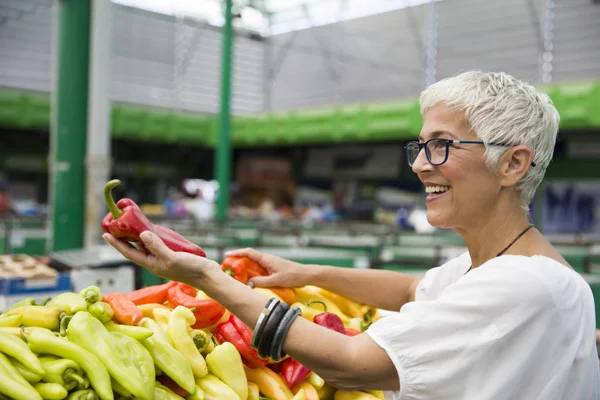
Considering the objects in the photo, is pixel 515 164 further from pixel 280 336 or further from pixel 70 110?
pixel 70 110

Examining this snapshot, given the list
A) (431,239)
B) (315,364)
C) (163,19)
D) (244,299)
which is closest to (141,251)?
(244,299)

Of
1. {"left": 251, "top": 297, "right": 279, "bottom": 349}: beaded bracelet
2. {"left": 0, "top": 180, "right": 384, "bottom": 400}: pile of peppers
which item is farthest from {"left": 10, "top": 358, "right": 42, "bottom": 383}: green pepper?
{"left": 251, "top": 297, "right": 279, "bottom": 349}: beaded bracelet

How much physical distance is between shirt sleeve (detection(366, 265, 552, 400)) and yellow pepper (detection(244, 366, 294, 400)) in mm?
594

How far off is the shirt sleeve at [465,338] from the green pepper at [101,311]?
82cm

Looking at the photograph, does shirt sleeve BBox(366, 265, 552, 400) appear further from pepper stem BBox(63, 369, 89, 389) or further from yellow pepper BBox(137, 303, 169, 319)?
yellow pepper BBox(137, 303, 169, 319)

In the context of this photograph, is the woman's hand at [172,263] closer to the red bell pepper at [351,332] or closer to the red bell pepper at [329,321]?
the red bell pepper at [329,321]

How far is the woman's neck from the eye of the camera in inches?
65.6

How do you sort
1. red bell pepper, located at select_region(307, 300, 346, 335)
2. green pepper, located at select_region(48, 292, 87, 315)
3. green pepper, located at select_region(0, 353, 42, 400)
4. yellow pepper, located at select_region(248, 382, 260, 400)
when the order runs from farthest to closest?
red bell pepper, located at select_region(307, 300, 346, 335) → yellow pepper, located at select_region(248, 382, 260, 400) → green pepper, located at select_region(48, 292, 87, 315) → green pepper, located at select_region(0, 353, 42, 400)

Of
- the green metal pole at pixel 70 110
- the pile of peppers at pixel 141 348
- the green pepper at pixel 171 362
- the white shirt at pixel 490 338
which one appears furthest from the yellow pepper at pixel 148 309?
the green metal pole at pixel 70 110

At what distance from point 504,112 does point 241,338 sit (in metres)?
1.07

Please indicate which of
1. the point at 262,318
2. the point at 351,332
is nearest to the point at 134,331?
the point at 262,318

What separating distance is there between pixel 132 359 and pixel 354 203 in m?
18.8

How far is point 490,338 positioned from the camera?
4.66 ft

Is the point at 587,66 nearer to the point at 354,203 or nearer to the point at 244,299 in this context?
the point at 354,203
